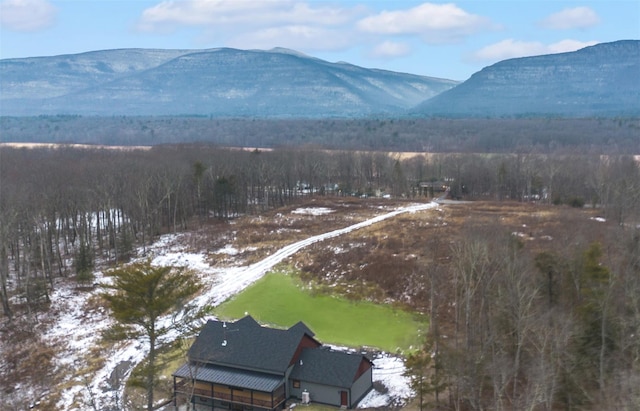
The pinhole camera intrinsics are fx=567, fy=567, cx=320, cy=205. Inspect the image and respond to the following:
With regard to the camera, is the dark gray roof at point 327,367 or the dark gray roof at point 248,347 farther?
the dark gray roof at point 248,347

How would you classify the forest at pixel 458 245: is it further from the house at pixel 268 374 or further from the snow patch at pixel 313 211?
the snow patch at pixel 313 211

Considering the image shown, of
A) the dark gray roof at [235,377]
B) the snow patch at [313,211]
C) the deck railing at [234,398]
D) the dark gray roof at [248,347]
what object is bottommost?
the deck railing at [234,398]

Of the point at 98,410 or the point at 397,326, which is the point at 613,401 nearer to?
the point at 397,326

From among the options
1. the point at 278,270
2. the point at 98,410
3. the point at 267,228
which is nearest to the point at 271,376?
the point at 98,410

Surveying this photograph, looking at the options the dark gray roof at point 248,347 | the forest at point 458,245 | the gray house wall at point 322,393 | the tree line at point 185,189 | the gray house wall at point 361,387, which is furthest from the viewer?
the tree line at point 185,189

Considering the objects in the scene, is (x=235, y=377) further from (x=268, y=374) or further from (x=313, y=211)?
(x=313, y=211)

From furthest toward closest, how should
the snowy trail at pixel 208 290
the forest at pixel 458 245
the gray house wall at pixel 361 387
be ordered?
the snowy trail at pixel 208 290, the gray house wall at pixel 361 387, the forest at pixel 458 245

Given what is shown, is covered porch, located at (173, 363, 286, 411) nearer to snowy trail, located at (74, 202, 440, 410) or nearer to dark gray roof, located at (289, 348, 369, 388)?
dark gray roof, located at (289, 348, 369, 388)

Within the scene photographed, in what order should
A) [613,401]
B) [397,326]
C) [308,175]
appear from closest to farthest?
1. [613,401]
2. [397,326]
3. [308,175]

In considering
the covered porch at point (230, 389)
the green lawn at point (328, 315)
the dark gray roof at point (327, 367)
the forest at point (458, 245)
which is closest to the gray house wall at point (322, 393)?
the dark gray roof at point (327, 367)
